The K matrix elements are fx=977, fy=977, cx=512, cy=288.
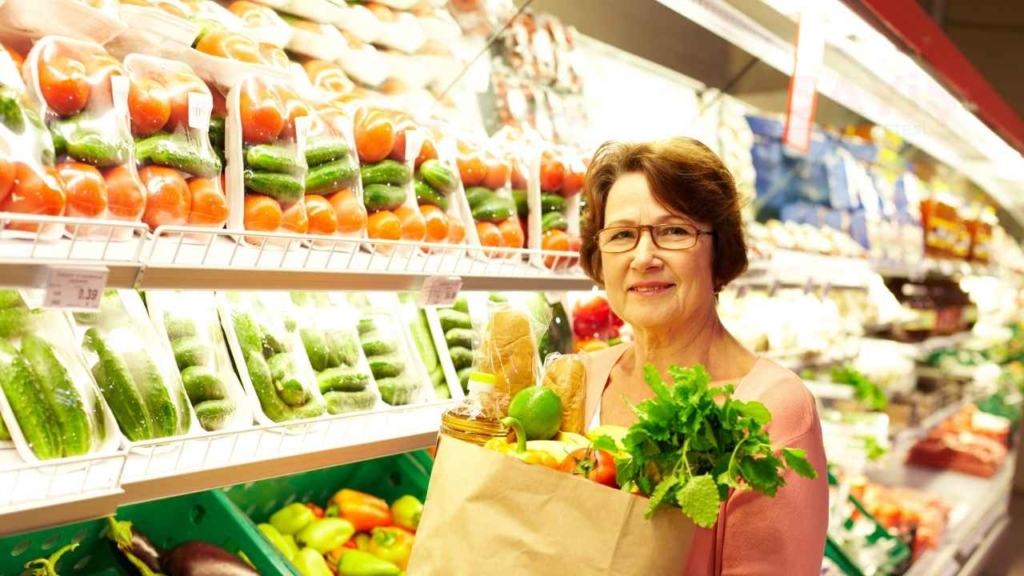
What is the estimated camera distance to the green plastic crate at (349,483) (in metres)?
2.56

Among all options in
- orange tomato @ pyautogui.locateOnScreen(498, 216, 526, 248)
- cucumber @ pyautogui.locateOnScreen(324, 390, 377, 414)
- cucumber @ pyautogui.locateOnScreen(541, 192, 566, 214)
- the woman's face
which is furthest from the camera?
cucumber @ pyautogui.locateOnScreen(541, 192, 566, 214)

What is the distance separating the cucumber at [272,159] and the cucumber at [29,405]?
1.86ft

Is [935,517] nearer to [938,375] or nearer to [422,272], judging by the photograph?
[938,375]

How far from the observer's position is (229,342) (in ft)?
6.79

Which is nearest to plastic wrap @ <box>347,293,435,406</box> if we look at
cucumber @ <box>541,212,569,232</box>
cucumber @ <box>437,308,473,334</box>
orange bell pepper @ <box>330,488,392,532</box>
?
cucumber @ <box>437,308,473,334</box>

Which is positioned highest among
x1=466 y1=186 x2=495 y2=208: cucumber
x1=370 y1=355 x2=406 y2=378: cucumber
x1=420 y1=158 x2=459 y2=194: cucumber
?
x1=420 y1=158 x2=459 y2=194: cucumber

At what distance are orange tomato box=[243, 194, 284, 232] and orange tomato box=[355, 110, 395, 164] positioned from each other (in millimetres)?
358

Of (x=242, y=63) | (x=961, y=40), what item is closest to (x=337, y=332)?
(x=242, y=63)

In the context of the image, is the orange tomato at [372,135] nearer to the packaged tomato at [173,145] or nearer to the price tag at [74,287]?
the packaged tomato at [173,145]

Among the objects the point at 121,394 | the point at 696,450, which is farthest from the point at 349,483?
the point at 696,450

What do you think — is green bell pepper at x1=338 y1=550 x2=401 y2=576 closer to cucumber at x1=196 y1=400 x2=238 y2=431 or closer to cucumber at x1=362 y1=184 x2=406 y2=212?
cucumber at x1=196 y1=400 x2=238 y2=431

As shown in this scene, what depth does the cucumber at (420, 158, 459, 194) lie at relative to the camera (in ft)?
7.86

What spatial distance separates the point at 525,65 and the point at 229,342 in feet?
5.07

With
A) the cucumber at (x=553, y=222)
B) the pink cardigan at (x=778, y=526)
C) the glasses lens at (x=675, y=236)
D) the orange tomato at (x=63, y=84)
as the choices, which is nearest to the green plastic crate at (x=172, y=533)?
the orange tomato at (x=63, y=84)
